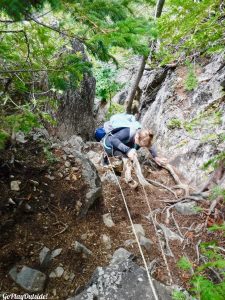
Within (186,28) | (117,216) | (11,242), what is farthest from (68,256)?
(186,28)

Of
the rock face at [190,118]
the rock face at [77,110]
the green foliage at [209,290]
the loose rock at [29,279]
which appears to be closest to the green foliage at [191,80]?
the rock face at [190,118]

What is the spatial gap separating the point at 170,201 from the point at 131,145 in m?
1.94

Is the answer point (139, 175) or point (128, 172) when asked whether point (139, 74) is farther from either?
point (128, 172)

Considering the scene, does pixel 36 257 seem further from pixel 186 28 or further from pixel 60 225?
pixel 186 28

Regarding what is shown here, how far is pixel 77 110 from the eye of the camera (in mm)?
8320

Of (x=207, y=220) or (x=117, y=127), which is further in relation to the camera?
(x=117, y=127)

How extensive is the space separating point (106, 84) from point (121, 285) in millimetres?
12953

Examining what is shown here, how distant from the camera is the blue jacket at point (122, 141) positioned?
19.9 feet

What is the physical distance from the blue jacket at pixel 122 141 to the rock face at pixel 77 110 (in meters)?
1.60

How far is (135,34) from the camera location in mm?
2637

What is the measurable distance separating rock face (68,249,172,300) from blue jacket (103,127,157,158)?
3241 millimetres

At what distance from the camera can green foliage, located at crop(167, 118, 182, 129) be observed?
7820 millimetres

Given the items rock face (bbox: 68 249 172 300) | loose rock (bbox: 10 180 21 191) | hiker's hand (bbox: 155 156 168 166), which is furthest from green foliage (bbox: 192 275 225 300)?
hiker's hand (bbox: 155 156 168 166)

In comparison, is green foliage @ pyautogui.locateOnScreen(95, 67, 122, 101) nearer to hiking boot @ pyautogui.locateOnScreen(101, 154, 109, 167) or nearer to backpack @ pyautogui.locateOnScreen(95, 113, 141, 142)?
backpack @ pyautogui.locateOnScreen(95, 113, 141, 142)
